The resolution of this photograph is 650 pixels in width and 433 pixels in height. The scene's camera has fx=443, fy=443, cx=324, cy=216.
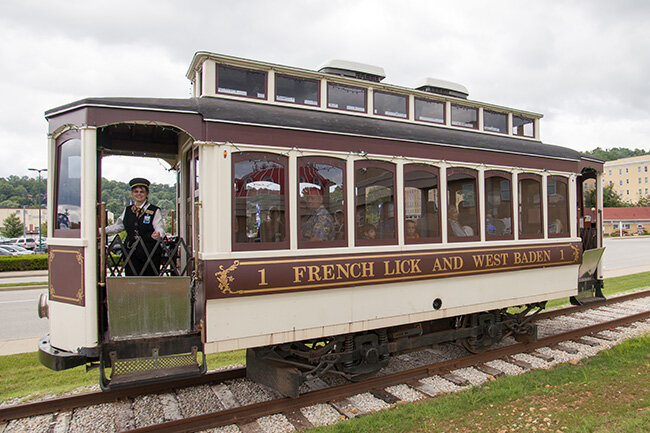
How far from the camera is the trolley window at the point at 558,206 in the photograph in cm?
738

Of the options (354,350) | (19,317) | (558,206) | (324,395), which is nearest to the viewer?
(324,395)

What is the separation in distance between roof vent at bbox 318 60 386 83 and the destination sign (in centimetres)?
263

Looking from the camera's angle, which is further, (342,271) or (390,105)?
(390,105)

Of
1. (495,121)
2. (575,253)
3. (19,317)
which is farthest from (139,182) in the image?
(19,317)

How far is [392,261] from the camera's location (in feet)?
18.2

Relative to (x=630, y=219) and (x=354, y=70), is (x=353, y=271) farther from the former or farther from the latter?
(x=630, y=219)

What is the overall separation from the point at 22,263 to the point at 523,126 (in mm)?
23340

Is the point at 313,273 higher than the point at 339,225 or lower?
lower

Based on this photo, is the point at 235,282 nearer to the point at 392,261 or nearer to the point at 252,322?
the point at 252,322

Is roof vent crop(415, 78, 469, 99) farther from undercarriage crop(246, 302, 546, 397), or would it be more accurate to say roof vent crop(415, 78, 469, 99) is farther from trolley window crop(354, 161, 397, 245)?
undercarriage crop(246, 302, 546, 397)

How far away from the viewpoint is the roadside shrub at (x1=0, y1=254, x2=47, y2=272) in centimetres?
2148

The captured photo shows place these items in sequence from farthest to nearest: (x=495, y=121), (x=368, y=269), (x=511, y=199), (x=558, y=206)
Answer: (x=495, y=121) → (x=558, y=206) → (x=511, y=199) → (x=368, y=269)

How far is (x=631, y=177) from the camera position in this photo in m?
103

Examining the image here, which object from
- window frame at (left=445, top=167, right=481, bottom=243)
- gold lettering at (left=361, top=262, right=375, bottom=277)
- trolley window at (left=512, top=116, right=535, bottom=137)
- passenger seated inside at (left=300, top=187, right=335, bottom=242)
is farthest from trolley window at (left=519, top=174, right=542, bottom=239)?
passenger seated inside at (left=300, top=187, right=335, bottom=242)
